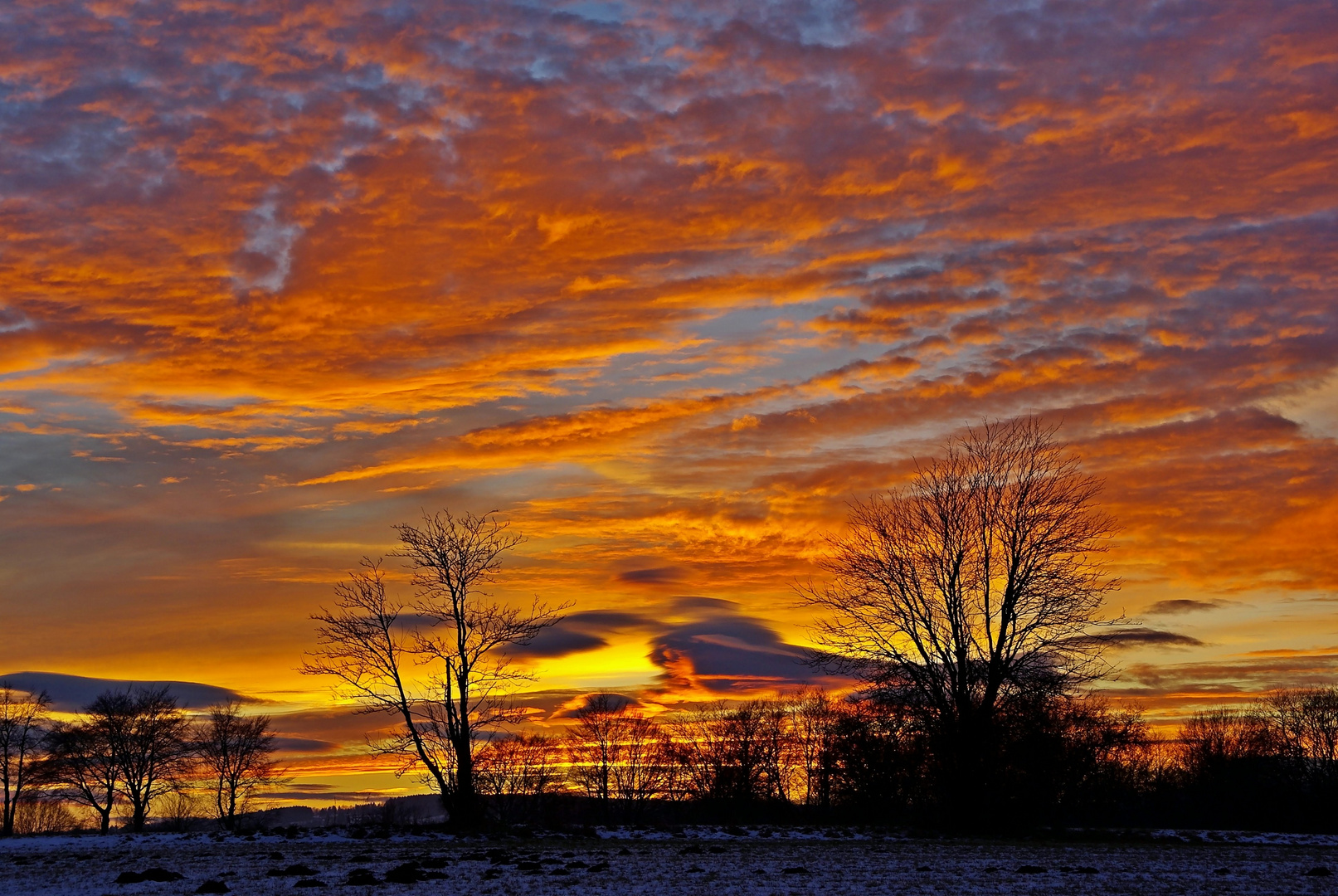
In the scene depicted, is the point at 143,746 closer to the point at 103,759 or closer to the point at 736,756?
the point at 103,759

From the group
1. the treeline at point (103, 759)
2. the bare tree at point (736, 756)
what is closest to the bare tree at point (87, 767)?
the treeline at point (103, 759)

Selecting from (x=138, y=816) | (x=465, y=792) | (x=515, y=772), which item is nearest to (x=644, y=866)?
(x=465, y=792)

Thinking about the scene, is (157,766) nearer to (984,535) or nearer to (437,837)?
(437,837)

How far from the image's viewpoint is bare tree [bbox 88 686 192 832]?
321 ft

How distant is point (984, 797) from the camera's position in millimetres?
41500

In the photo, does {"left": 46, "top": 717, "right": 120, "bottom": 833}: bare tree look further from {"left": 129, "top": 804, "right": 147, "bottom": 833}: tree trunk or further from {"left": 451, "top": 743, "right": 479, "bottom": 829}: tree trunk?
{"left": 451, "top": 743, "right": 479, "bottom": 829}: tree trunk

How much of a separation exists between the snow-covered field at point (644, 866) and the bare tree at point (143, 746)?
68623 mm

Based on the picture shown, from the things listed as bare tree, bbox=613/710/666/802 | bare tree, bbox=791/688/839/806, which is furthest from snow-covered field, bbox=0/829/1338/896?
bare tree, bbox=613/710/666/802

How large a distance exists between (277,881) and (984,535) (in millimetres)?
31290

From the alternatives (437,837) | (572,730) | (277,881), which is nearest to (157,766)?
(572,730)

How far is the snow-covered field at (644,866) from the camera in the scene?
21.2m

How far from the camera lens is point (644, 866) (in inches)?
1027

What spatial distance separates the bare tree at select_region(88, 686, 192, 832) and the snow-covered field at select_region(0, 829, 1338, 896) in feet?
225

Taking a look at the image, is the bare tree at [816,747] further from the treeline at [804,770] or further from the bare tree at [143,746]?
the bare tree at [143,746]
